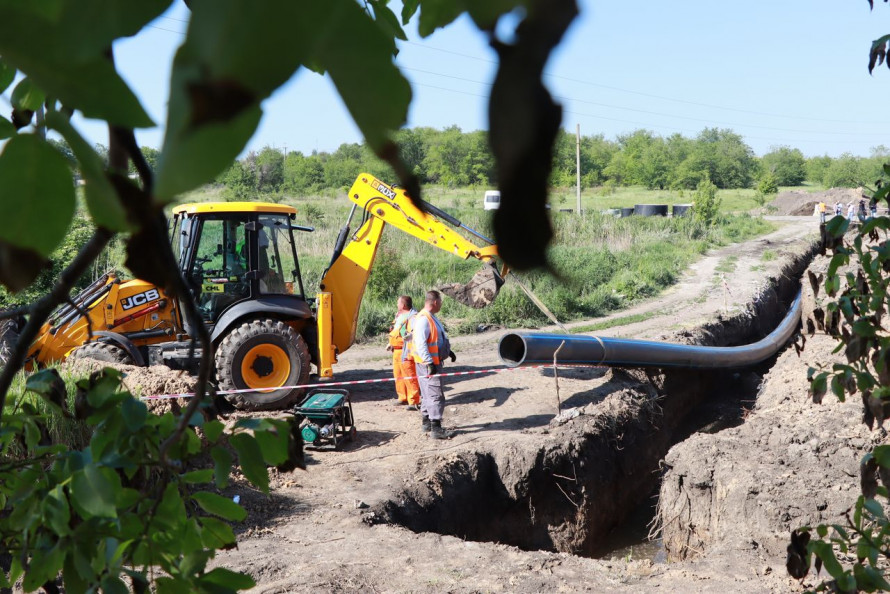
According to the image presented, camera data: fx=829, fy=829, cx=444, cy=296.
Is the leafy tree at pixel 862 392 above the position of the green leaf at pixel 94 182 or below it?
below

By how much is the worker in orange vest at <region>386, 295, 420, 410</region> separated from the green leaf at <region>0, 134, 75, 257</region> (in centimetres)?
1042

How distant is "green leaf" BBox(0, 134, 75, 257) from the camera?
57 centimetres

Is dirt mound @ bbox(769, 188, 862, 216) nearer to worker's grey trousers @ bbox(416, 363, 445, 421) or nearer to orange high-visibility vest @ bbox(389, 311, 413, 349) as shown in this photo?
orange high-visibility vest @ bbox(389, 311, 413, 349)

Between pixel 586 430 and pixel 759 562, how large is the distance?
3359mm

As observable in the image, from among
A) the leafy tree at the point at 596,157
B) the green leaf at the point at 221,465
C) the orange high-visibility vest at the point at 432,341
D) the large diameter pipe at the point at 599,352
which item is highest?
the leafy tree at the point at 596,157

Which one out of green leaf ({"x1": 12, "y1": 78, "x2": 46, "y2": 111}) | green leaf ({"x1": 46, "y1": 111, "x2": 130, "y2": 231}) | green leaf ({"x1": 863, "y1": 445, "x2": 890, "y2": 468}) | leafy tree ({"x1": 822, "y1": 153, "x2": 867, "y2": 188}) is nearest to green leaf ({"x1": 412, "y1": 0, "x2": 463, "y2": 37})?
green leaf ({"x1": 46, "y1": 111, "x2": 130, "y2": 231})

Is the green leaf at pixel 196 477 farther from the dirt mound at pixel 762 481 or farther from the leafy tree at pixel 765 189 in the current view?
the leafy tree at pixel 765 189

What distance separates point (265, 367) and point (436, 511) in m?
3.37

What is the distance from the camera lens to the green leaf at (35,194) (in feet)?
1.87

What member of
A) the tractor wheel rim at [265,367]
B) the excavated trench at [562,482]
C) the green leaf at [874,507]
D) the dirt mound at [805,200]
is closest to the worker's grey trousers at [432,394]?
the excavated trench at [562,482]

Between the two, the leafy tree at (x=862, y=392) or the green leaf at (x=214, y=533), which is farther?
the leafy tree at (x=862, y=392)

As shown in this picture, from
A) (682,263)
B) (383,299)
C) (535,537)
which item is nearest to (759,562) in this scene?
(535,537)

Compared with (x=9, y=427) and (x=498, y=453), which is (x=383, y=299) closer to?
(x=498, y=453)

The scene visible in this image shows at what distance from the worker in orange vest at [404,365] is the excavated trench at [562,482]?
1942mm
